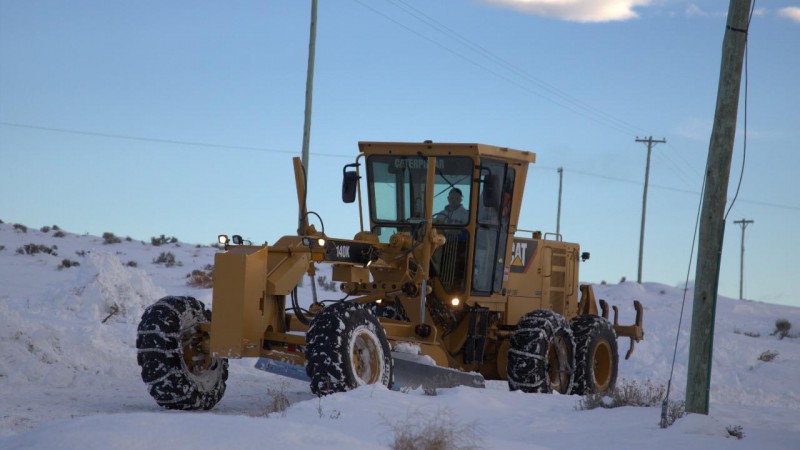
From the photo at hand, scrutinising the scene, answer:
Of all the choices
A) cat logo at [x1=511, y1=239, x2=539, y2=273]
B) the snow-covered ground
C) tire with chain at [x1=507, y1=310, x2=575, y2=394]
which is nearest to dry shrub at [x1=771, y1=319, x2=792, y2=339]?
the snow-covered ground

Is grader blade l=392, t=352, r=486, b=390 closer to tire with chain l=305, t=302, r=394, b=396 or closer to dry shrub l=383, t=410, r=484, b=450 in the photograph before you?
tire with chain l=305, t=302, r=394, b=396

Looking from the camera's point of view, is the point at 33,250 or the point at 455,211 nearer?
the point at 455,211

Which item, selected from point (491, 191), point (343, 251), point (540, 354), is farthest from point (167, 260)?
point (343, 251)

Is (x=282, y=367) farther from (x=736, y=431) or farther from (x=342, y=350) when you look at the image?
(x=736, y=431)

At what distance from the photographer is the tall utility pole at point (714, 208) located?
1159 centimetres

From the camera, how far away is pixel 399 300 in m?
14.8

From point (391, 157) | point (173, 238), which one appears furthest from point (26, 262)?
point (391, 157)

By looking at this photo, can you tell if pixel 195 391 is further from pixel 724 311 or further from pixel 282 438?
pixel 724 311

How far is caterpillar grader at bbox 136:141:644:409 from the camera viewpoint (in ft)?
39.1

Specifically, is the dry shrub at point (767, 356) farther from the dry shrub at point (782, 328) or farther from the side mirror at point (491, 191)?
the side mirror at point (491, 191)

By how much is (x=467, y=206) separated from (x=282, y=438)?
7459 mm

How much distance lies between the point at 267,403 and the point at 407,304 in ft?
7.94

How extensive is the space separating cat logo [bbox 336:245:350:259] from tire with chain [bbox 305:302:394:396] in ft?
4.19

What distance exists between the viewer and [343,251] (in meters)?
13.3
